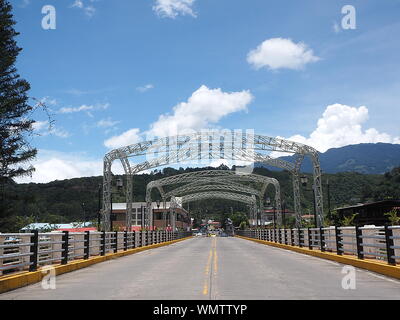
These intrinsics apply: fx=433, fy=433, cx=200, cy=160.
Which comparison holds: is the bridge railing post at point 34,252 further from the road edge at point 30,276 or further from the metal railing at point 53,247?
the road edge at point 30,276

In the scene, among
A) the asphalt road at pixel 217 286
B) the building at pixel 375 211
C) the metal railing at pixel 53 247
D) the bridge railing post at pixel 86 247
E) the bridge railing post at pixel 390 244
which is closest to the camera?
the asphalt road at pixel 217 286

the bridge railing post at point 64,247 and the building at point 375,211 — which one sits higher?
the building at point 375,211

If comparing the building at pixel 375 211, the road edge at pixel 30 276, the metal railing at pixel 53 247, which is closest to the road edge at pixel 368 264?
the road edge at pixel 30 276

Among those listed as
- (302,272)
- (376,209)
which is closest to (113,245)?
(302,272)

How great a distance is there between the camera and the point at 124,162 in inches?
1549

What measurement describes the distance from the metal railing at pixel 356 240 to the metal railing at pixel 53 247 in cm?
963

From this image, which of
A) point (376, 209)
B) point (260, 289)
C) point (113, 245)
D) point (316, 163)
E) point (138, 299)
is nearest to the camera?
point (138, 299)

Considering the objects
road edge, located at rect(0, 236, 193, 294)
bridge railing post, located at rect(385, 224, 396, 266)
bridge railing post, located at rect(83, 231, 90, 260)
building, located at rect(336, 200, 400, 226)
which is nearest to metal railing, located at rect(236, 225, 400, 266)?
bridge railing post, located at rect(385, 224, 396, 266)

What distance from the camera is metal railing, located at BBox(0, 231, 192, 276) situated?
11018 mm

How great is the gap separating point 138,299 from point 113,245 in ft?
50.6

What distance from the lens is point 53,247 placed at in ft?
46.9

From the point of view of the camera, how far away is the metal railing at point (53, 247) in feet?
36.1

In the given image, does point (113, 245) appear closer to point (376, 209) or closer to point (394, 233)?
point (394, 233)

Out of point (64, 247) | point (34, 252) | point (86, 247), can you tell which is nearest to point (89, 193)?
point (86, 247)
